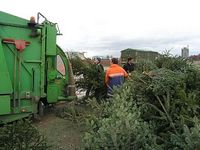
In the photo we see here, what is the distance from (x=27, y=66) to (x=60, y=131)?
1.55m

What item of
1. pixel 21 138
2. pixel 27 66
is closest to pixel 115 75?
pixel 27 66

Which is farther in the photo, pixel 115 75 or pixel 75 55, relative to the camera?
pixel 75 55

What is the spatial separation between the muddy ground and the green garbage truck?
38cm

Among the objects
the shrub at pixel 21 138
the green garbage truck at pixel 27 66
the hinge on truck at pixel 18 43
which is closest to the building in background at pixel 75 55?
the green garbage truck at pixel 27 66

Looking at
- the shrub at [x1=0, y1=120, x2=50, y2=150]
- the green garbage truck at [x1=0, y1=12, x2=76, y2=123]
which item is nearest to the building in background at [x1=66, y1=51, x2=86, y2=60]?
the green garbage truck at [x1=0, y1=12, x2=76, y2=123]

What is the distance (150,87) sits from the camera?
526 cm

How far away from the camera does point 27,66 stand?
28.0 ft

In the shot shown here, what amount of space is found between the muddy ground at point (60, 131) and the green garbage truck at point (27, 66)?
1.25 ft

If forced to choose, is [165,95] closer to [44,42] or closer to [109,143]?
[109,143]

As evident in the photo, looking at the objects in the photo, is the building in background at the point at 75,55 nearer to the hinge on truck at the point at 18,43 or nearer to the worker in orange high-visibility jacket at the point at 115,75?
the worker in orange high-visibility jacket at the point at 115,75

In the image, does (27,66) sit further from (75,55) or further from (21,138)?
(75,55)

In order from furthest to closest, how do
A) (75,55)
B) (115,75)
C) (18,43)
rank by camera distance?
(75,55) < (115,75) < (18,43)

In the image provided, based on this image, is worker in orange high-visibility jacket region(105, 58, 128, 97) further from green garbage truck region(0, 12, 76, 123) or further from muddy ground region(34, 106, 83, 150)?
muddy ground region(34, 106, 83, 150)

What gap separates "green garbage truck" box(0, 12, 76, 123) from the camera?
26.1 ft
